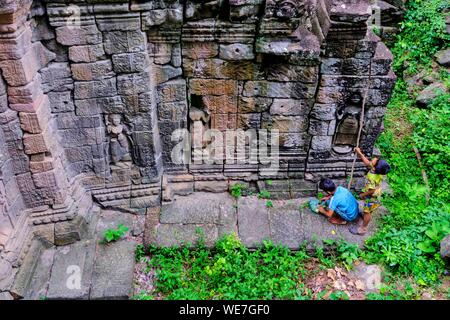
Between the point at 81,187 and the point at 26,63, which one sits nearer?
the point at 26,63

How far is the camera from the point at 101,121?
5902 mm

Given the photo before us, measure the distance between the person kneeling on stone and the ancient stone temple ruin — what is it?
0.46m

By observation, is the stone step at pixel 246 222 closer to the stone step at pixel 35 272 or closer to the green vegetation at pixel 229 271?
the green vegetation at pixel 229 271

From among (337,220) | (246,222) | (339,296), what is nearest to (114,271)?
(246,222)

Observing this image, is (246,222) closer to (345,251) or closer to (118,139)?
(345,251)

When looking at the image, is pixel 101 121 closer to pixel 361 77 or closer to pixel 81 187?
pixel 81 187

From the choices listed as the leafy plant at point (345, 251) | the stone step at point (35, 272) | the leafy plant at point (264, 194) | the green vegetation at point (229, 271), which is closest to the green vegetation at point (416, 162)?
the leafy plant at point (345, 251)

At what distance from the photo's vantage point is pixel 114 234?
599cm

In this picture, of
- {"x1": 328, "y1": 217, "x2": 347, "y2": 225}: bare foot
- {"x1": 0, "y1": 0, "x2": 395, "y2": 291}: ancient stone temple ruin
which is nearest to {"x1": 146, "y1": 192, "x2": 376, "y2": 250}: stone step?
{"x1": 328, "y1": 217, "x2": 347, "y2": 225}: bare foot

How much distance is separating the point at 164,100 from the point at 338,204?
8.92ft

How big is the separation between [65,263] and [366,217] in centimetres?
397

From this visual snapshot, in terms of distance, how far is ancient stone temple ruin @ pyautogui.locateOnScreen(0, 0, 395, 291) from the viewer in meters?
5.17

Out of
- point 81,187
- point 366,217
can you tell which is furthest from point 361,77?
point 81,187

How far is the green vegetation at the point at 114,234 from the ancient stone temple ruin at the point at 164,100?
0.36 m
